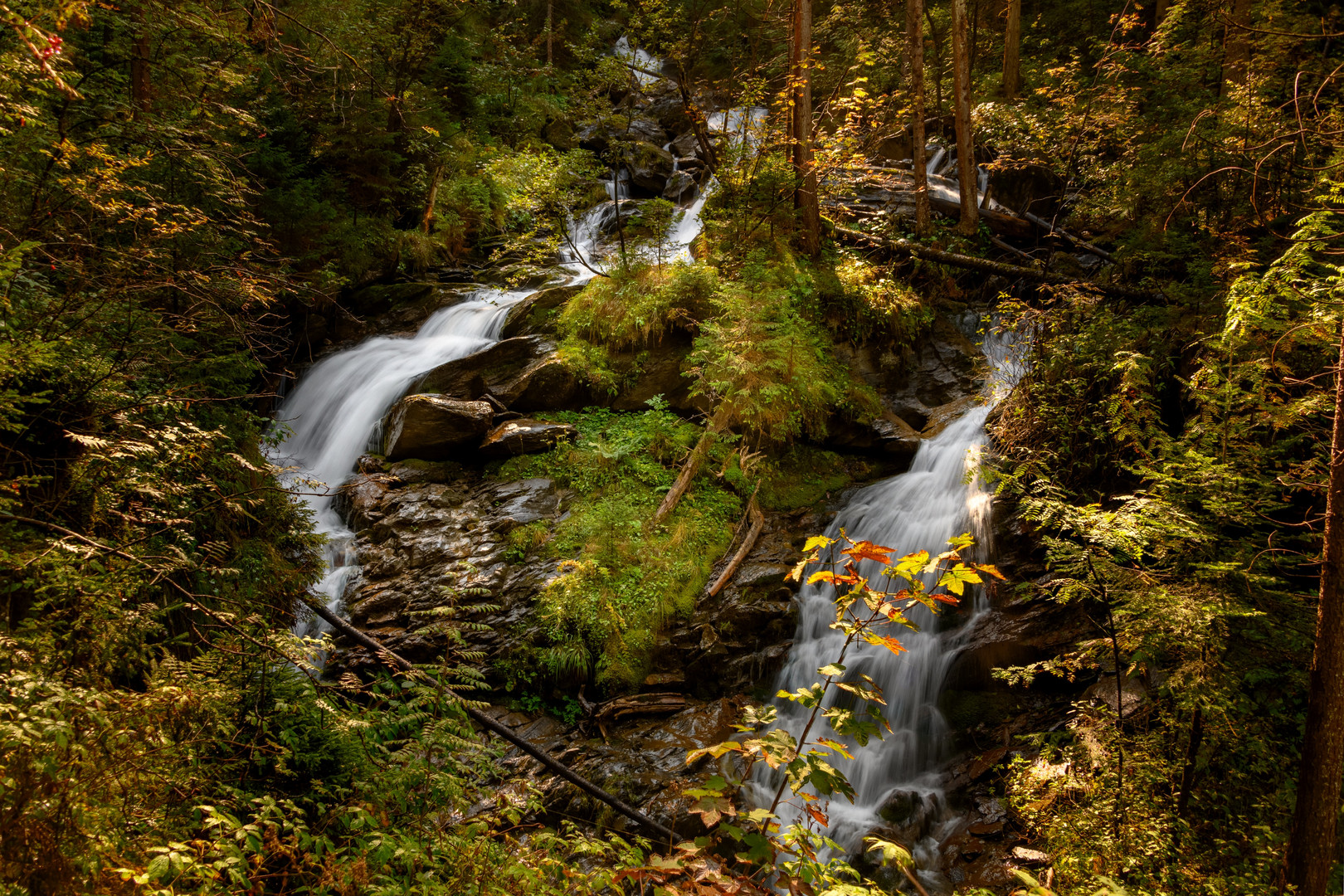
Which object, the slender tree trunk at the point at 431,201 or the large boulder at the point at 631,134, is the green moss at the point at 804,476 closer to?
the slender tree trunk at the point at 431,201

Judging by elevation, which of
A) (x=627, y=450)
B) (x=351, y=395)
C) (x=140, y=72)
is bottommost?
(x=627, y=450)

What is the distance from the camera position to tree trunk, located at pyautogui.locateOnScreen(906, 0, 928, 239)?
11.5 metres

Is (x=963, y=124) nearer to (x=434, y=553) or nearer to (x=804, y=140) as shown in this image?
(x=804, y=140)

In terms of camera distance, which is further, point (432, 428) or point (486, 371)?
point (486, 371)

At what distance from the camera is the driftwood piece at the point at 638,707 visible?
6.66 metres

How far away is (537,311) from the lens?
36.6 feet

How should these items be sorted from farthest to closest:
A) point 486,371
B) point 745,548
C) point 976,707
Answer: point 486,371 < point 745,548 < point 976,707

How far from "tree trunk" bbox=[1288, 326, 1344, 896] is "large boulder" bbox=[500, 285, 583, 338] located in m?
9.80

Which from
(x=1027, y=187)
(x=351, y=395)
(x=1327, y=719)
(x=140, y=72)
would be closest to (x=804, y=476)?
(x=1327, y=719)

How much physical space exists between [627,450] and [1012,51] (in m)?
15.2

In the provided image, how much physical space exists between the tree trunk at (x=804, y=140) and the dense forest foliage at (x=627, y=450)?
76 millimetres

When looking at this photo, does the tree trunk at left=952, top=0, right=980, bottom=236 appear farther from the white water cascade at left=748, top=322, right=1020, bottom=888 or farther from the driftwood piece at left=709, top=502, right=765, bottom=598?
the driftwood piece at left=709, top=502, right=765, bottom=598

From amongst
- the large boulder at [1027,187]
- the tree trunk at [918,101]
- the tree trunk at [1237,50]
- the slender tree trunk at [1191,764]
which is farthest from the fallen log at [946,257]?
the slender tree trunk at [1191,764]

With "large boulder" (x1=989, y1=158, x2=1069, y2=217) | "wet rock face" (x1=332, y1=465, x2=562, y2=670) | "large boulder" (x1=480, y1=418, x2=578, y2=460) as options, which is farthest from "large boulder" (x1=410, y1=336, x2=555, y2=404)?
"large boulder" (x1=989, y1=158, x2=1069, y2=217)
